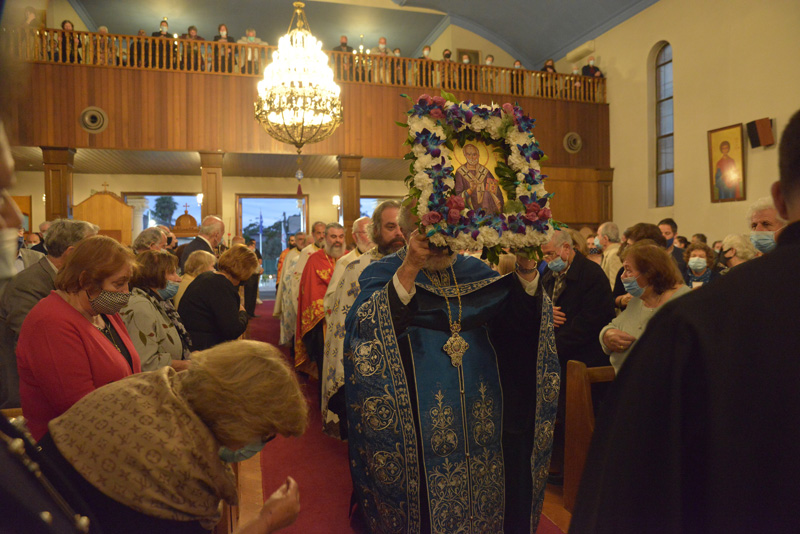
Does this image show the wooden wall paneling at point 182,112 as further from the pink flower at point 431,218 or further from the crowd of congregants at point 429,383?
the pink flower at point 431,218

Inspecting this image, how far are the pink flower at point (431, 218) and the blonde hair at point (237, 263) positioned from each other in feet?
7.87

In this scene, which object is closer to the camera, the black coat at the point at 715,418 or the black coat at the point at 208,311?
the black coat at the point at 715,418

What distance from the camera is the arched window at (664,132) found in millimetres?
12391

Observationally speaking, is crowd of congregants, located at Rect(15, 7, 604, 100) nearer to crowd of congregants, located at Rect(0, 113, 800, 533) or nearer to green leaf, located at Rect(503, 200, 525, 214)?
crowd of congregants, located at Rect(0, 113, 800, 533)

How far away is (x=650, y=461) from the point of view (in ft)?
2.64

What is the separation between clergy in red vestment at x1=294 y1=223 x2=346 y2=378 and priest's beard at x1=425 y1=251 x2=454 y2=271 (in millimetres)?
3532

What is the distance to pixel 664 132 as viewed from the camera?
41.4ft

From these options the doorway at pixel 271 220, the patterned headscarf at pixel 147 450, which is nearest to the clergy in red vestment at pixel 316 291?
the patterned headscarf at pixel 147 450

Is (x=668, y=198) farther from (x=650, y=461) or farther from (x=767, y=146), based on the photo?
(x=650, y=461)

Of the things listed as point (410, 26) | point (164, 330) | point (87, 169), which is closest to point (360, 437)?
point (164, 330)

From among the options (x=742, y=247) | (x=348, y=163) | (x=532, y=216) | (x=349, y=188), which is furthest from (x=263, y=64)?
(x=532, y=216)

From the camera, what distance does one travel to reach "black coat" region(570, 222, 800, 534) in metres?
0.78

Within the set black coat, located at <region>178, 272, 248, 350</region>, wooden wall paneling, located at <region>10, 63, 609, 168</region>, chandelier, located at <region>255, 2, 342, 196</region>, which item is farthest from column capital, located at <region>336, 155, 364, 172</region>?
black coat, located at <region>178, 272, 248, 350</region>

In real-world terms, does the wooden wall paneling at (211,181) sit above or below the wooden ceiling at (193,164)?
below
